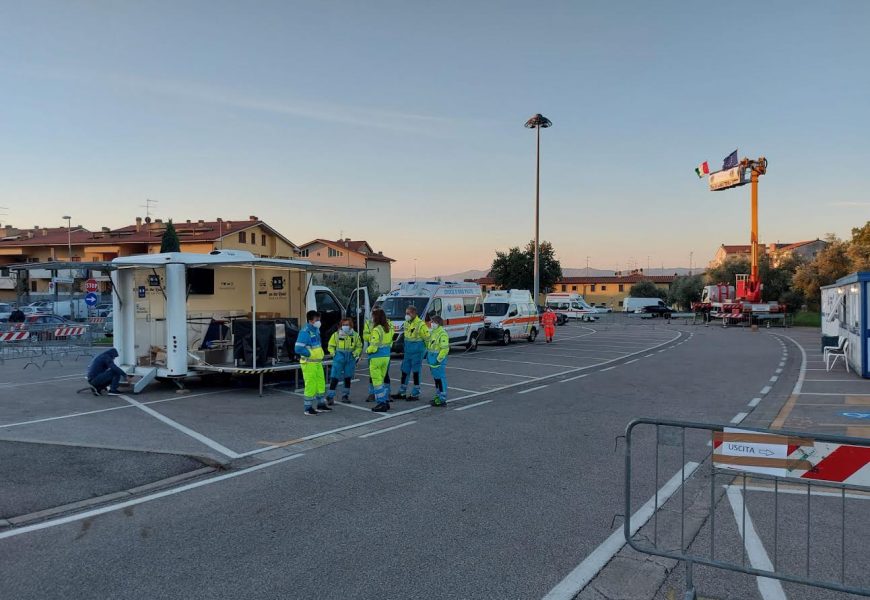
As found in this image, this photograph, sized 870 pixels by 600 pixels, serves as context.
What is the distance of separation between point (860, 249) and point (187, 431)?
1919 inches

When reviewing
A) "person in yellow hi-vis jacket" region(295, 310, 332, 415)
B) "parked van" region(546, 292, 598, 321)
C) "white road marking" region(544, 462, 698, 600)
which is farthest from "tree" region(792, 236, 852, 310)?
"white road marking" region(544, 462, 698, 600)

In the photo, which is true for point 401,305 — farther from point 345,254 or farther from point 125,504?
point 345,254

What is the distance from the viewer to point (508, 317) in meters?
24.1

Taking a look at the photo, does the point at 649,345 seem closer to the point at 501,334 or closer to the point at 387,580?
the point at 501,334

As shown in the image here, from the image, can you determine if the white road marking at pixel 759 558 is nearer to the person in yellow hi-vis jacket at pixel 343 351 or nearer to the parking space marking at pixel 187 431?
the parking space marking at pixel 187 431

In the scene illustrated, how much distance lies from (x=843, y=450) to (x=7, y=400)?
1281cm

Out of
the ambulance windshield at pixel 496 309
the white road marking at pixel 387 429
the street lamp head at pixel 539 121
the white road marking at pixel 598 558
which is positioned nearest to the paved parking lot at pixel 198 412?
the white road marking at pixel 387 429

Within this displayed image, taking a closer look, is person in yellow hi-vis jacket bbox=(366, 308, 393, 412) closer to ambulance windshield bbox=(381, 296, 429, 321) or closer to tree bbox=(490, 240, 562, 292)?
ambulance windshield bbox=(381, 296, 429, 321)

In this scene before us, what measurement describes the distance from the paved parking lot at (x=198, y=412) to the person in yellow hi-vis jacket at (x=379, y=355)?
0.29 metres

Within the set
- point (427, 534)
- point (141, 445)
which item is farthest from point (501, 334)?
point (427, 534)

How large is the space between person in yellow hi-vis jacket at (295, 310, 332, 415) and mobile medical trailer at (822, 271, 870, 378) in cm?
1247

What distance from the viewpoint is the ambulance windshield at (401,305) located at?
62.9 ft

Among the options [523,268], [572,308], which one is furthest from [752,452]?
[523,268]

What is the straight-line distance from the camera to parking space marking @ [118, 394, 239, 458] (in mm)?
7538
